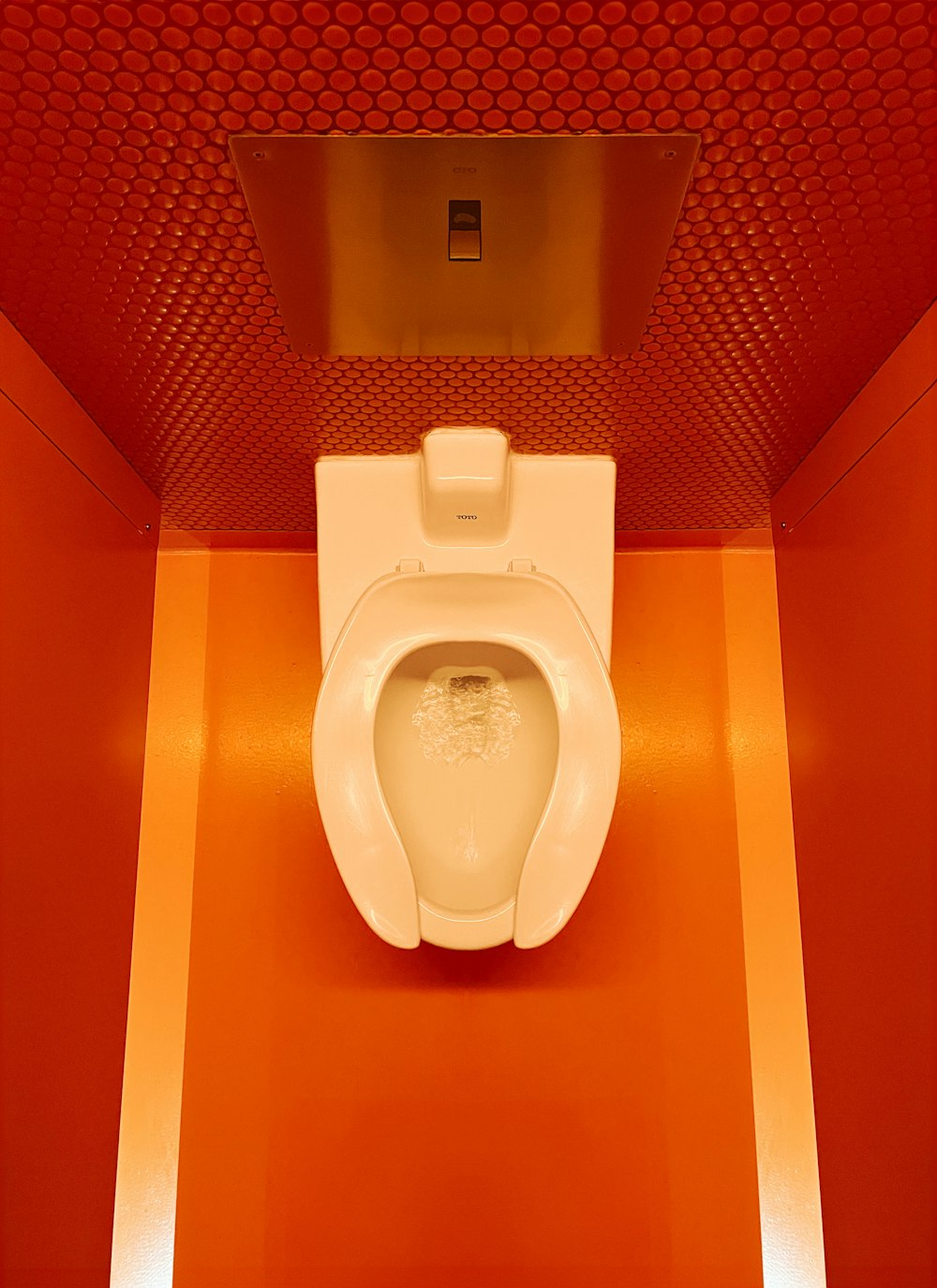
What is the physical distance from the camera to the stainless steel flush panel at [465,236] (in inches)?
28.3

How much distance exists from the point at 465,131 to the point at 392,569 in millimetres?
607

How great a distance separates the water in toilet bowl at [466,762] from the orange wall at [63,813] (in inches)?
16.0

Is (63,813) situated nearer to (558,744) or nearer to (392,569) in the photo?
(392,569)

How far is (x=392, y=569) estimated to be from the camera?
1.21 meters

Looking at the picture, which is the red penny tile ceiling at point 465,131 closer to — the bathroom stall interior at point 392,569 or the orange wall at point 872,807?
the bathroom stall interior at point 392,569

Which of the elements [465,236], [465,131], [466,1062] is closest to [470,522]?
[465,236]

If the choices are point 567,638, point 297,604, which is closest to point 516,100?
point 567,638

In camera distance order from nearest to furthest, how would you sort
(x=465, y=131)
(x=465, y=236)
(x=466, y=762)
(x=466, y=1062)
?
(x=465, y=131)
(x=465, y=236)
(x=466, y=762)
(x=466, y=1062)

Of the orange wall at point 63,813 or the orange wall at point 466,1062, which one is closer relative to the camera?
the orange wall at point 63,813

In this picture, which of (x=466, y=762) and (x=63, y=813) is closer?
(x=63, y=813)

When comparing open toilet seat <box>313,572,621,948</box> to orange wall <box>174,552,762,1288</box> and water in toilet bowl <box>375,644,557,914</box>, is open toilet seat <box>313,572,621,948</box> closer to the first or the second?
water in toilet bowl <box>375,644,557,914</box>

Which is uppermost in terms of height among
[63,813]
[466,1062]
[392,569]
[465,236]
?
[465,236]

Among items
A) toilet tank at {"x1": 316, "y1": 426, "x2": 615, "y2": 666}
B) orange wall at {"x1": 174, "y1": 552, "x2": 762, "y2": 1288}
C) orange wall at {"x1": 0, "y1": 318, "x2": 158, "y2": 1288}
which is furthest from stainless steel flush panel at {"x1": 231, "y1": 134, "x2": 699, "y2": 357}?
orange wall at {"x1": 174, "y1": 552, "x2": 762, "y2": 1288}

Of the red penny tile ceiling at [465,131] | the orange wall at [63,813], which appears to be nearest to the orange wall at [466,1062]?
the orange wall at [63,813]
